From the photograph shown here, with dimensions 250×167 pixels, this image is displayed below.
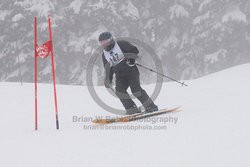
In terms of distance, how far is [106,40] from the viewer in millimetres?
7414

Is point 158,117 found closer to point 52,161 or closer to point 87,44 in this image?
point 52,161

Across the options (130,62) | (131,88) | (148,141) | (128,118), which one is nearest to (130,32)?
(131,88)

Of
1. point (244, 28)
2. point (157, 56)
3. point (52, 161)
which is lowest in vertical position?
point (52, 161)

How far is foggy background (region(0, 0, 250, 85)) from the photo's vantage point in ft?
75.3

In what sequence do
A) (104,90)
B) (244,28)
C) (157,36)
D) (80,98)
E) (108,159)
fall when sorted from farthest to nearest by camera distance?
(157,36), (244,28), (104,90), (80,98), (108,159)

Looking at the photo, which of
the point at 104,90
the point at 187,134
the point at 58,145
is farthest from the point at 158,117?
the point at 104,90

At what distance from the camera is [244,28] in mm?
23906

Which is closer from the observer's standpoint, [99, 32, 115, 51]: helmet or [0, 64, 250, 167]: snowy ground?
[0, 64, 250, 167]: snowy ground

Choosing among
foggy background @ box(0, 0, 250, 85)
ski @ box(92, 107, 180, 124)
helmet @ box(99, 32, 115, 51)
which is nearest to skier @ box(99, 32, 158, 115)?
helmet @ box(99, 32, 115, 51)

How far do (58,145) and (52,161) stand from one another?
842 millimetres

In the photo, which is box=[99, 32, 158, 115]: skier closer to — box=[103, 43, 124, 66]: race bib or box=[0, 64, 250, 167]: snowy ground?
box=[103, 43, 124, 66]: race bib

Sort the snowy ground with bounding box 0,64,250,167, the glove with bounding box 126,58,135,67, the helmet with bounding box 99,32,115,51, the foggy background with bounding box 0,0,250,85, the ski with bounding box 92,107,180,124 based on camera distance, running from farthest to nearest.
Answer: the foggy background with bounding box 0,0,250,85 < the glove with bounding box 126,58,135,67 < the helmet with bounding box 99,32,115,51 < the ski with bounding box 92,107,180,124 < the snowy ground with bounding box 0,64,250,167

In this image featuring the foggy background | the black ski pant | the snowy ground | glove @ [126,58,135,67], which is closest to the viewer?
the snowy ground

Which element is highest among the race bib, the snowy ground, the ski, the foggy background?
the foggy background
